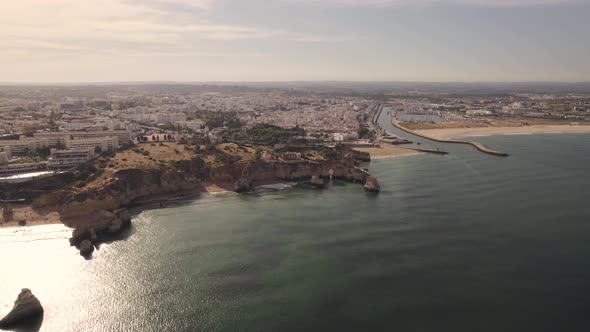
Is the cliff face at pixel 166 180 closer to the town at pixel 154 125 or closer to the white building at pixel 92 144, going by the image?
the town at pixel 154 125

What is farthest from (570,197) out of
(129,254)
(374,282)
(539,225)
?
(129,254)

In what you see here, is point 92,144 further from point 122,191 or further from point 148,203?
point 148,203

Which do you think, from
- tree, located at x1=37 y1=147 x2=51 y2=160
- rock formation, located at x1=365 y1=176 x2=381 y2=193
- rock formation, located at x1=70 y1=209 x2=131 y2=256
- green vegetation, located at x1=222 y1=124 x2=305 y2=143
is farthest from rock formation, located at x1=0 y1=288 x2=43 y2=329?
green vegetation, located at x1=222 y1=124 x2=305 y2=143

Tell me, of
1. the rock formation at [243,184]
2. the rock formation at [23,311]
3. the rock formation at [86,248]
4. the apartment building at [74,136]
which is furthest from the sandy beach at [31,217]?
the apartment building at [74,136]

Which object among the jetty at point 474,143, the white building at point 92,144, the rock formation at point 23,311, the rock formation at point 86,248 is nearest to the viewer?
the rock formation at point 23,311

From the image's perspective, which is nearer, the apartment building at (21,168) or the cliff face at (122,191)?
the cliff face at (122,191)
